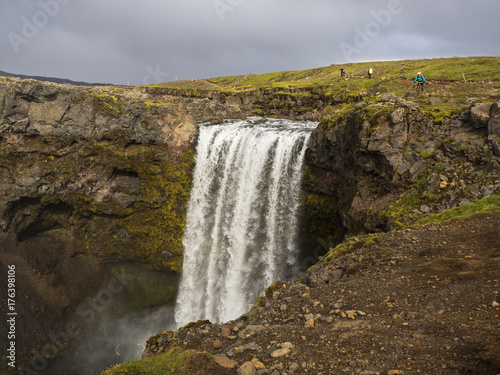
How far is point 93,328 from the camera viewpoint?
3017 cm

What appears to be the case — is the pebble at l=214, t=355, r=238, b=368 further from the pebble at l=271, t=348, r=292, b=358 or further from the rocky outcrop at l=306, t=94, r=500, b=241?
the rocky outcrop at l=306, t=94, r=500, b=241

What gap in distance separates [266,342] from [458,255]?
7196 millimetres

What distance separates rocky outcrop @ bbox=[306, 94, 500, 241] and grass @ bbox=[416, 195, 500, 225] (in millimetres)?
925

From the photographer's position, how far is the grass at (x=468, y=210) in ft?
43.1

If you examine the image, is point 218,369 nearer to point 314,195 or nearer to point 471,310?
point 471,310

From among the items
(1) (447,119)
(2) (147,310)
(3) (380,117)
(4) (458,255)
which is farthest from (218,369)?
(2) (147,310)

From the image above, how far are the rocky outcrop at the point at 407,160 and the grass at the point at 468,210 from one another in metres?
0.92

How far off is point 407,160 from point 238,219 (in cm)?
1442

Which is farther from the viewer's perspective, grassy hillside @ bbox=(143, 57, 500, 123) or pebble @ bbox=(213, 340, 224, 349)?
grassy hillside @ bbox=(143, 57, 500, 123)

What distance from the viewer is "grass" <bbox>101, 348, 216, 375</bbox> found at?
6824 mm

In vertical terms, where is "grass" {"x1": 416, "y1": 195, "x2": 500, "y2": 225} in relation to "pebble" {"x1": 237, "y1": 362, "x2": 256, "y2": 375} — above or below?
above

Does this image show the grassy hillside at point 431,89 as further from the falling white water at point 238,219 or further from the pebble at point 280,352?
the pebble at point 280,352

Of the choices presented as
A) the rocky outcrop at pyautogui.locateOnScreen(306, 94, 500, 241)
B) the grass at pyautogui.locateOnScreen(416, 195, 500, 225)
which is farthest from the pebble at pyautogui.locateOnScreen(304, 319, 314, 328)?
the rocky outcrop at pyautogui.locateOnScreen(306, 94, 500, 241)

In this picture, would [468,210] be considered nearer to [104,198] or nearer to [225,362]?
[225,362]
